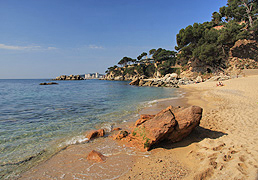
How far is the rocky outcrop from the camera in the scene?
17.2 ft

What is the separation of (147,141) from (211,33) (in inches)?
2044

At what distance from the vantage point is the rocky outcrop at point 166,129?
525 centimetres

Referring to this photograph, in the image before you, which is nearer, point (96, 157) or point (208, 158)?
point (208, 158)

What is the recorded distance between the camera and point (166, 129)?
524 centimetres

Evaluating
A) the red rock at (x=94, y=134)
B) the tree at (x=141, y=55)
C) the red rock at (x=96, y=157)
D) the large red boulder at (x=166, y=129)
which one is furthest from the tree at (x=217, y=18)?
the red rock at (x=96, y=157)

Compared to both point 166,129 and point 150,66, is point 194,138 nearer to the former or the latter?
point 166,129

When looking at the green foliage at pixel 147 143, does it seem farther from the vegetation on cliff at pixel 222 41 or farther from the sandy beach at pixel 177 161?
the vegetation on cliff at pixel 222 41

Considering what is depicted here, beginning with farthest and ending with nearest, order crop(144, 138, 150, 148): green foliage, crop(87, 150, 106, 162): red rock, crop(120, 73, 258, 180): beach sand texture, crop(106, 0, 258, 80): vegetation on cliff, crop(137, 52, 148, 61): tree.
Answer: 1. crop(137, 52, 148, 61): tree
2. crop(106, 0, 258, 80): vegetation on cliff
3. crop(144, 138, 150, 148): green foliage
4. crop(87, 150, 106, 162): red rock
5. crop(120, 73, 258, 180): beach sand texture

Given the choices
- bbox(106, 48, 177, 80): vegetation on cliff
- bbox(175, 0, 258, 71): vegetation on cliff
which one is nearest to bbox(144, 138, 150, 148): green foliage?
bbox(175, 0, 258, 71): vegetation on cliff

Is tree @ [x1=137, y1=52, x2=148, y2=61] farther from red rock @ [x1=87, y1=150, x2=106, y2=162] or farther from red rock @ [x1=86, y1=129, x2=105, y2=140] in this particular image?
red rock @ [x1=87, y1=150, x2=106, y2=162]

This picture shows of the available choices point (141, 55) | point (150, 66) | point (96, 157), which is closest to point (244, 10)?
point (150, 66)

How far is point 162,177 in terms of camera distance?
3650 mm

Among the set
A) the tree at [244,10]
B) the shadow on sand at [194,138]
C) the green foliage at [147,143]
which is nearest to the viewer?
the green foliage at [147,143]

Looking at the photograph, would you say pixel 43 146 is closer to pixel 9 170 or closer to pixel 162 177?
pixel 9 170
